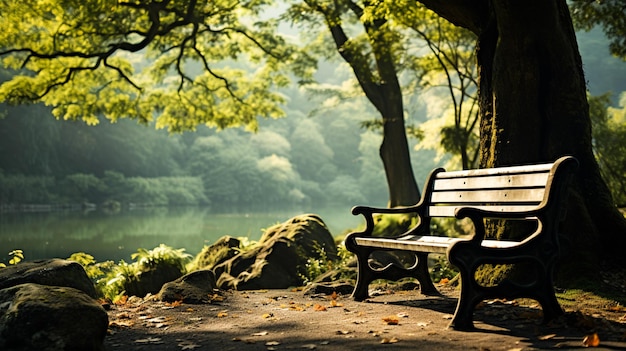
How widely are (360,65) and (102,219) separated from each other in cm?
3220

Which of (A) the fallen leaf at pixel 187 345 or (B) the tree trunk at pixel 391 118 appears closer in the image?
(A) the fallen leaf at pixel 187 345

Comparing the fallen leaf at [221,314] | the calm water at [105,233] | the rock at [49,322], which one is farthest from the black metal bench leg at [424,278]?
the calm water at [105,233]

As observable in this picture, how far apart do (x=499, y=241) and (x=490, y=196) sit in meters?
0.84

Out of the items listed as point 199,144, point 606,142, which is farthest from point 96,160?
point 606,142

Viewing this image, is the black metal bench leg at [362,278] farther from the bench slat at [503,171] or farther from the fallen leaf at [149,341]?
the fallen leaf at [149,341]

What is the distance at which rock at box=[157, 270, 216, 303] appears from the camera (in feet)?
23.7

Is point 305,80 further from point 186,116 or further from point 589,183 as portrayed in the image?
point 589,183

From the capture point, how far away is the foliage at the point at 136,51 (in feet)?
55.9

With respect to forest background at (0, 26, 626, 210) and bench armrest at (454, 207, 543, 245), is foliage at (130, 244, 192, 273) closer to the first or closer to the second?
bench armrest at (454, 207, 543, 245)

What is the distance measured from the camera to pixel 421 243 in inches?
232

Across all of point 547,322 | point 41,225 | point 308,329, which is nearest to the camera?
point 547,322

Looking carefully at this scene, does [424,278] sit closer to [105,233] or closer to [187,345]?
[187,345]

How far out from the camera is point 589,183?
670 centimetres

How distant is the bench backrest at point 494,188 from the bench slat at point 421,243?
331 millimetres
